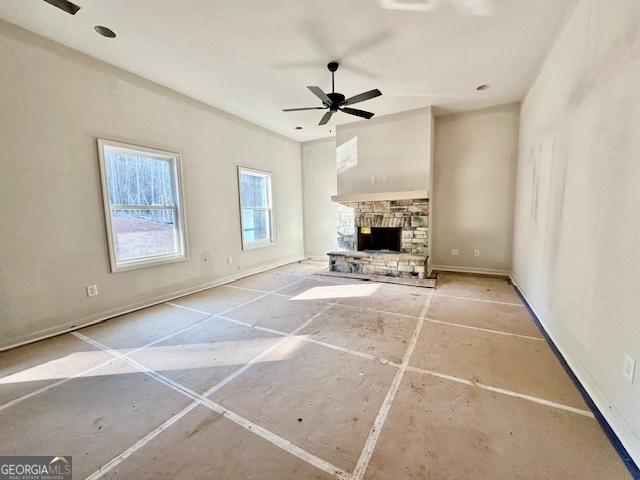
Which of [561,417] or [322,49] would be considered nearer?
[561,417]

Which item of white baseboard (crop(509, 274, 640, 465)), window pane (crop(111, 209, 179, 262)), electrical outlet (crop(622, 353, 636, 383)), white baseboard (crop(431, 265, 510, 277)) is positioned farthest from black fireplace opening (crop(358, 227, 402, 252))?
electrical outlet (crop(622, 353, 636, 383))

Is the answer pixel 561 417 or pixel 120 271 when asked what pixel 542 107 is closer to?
pixel 561 417

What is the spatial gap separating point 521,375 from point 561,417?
1.32 feet

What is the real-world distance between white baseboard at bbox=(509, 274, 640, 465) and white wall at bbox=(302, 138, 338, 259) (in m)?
4.65

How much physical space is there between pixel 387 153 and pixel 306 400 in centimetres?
434

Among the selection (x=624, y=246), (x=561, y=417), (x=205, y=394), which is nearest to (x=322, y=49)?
(x=624, y=246)

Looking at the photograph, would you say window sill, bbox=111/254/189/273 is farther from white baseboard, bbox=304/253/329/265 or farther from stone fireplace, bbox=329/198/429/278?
white baseboard, bbox=304/253/329/265

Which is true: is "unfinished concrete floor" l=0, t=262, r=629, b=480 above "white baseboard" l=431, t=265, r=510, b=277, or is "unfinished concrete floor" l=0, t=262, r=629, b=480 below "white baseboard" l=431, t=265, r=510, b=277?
below

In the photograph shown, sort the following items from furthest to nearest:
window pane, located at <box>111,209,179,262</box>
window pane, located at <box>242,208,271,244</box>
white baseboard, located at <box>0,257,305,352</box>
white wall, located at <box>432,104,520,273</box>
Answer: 1. window pane, located at <box>242,208,271,244</box>
2. white wall, located at <box>432,104,520,273</box>
3. window pane, located at <box>111,209,179,262</box>
4. white baseboard, located at <box>0,257,305,352</box>

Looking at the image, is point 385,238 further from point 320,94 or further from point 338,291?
point 320,94

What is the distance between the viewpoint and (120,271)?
318 cm

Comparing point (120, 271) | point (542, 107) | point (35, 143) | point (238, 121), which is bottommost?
point (120, 271)

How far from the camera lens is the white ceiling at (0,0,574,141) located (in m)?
2.25

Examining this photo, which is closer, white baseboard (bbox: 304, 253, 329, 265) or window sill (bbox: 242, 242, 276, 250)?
window sill (bbox: 242, 242, 276, 250)
